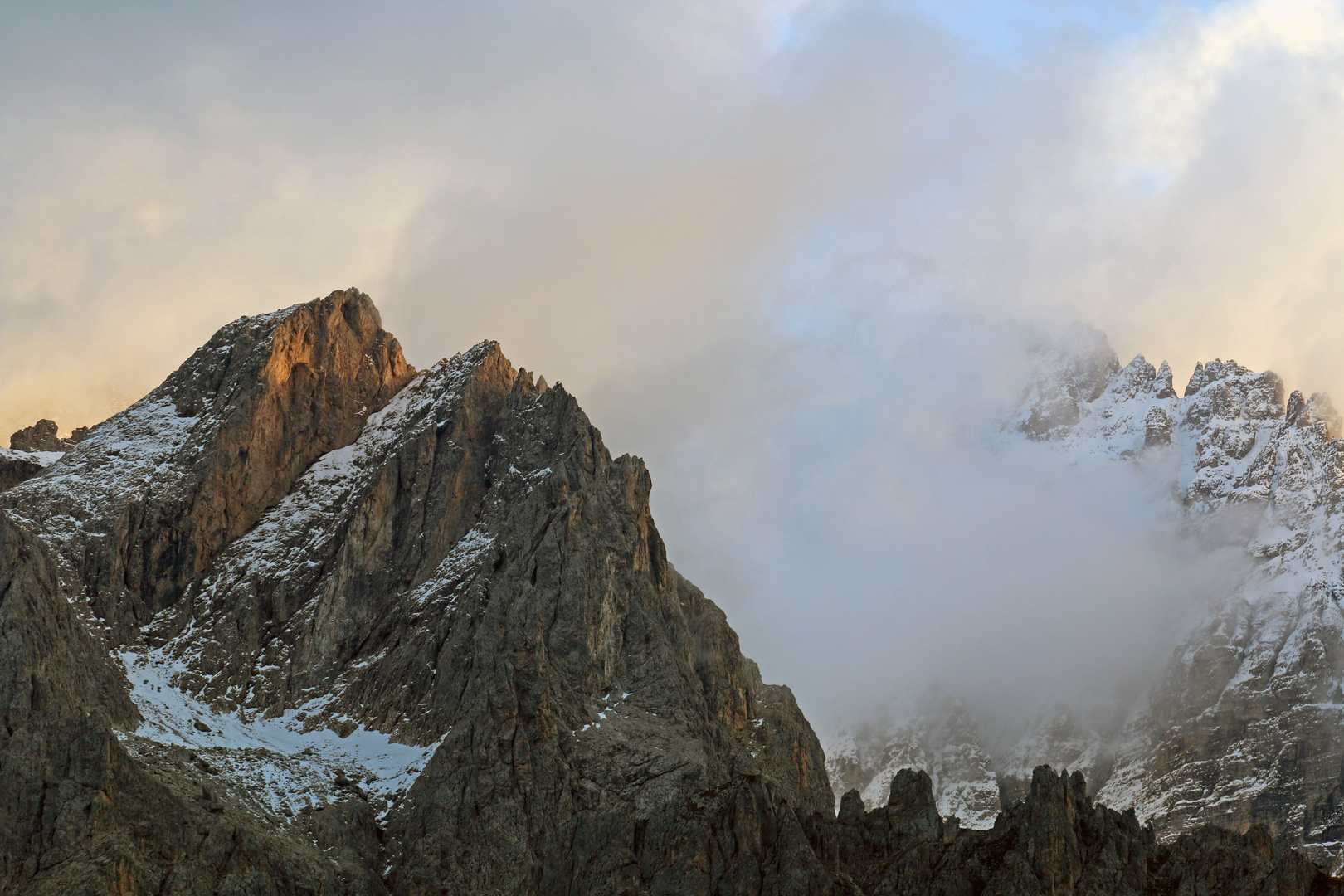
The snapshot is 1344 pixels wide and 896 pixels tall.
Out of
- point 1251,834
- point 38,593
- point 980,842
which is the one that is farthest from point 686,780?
point 38,593

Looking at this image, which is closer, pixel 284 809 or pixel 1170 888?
pixel 1170 888

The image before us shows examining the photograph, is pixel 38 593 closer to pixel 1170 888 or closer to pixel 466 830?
pixel 466 830

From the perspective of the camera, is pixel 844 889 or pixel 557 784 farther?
pixel 557 784

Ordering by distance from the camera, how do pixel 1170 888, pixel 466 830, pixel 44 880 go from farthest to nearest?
pixel 466 830 → pixel 1170 888 → pixel 44 880

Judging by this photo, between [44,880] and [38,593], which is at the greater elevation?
[38,593]

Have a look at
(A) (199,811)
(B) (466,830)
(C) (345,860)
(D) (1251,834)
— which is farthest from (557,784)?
(D) (1251,834)

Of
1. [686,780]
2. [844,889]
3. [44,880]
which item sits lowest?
[44,880]

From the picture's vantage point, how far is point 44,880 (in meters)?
168

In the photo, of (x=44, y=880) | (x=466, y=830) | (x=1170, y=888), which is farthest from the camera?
(x=466, y=830)

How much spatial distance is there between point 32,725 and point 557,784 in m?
58.4

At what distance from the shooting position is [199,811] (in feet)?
601

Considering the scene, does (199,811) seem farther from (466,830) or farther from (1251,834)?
(1251,834)

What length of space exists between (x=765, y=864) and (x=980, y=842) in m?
24.8

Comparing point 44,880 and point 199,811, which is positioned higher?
point 199,811
